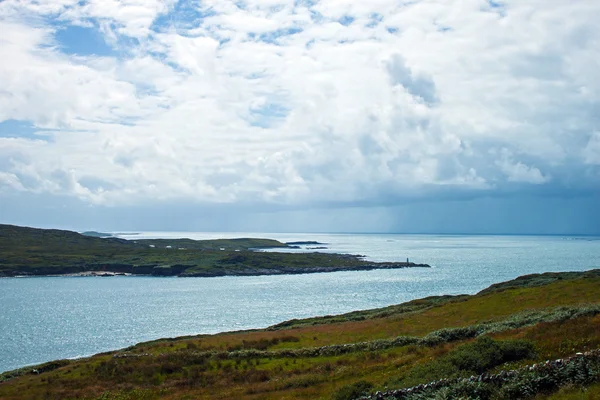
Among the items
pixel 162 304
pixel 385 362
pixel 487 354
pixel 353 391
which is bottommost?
pixel 162 304

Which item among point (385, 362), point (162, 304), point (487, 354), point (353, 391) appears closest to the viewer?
point (353, 391)

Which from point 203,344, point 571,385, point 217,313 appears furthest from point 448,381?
point 217,313

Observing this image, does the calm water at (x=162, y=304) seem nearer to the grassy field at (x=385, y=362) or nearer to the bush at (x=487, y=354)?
the grassy field at (x=385, y=362)

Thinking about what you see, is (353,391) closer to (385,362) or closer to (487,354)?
(487,354)

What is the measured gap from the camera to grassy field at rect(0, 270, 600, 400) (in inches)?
803

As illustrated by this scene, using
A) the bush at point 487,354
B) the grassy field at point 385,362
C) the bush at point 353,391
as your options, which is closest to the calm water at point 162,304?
A: the grassy field at point 385,362

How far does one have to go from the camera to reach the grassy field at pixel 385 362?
2041cm

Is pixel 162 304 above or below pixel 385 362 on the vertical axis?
below

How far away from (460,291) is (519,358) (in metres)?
124

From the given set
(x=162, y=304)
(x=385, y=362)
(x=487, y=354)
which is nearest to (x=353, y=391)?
(x=487, y=354)

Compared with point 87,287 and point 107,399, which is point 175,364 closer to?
point 107,399

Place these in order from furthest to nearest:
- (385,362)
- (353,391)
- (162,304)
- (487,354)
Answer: (162,304), (385,362), (487,354), (353,391)

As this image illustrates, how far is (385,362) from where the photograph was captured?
108 ft

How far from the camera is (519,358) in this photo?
23.9 metres
